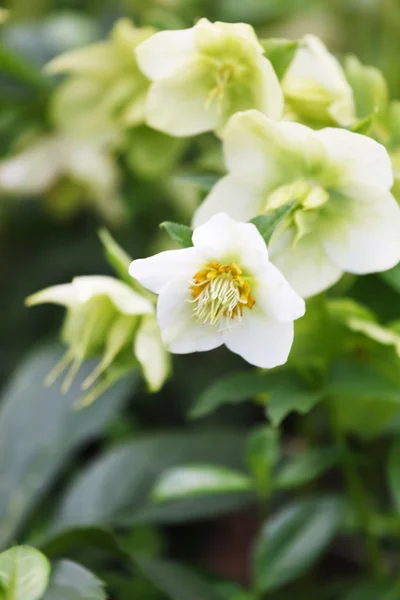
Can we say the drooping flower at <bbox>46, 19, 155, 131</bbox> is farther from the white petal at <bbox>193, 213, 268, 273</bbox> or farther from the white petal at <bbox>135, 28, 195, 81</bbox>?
the white petal at <bbox>193, 213, 268, 273</bbox>

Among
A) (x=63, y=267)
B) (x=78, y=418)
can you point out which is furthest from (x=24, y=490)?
(x=63, y=267)

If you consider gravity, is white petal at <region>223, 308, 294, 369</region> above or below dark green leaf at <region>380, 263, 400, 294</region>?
above

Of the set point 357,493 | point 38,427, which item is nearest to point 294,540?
point 357,493

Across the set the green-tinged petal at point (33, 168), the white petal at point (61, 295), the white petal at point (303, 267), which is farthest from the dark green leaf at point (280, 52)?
the green-tinged petal at point (33, 168)

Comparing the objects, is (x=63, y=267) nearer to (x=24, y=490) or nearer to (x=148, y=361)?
(x=24, y=490)

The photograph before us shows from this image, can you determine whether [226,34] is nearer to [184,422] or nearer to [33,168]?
[33,168]

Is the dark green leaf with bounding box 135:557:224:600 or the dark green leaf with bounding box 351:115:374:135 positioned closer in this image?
→ the dark green leaf with bounding box 351:115:374:135

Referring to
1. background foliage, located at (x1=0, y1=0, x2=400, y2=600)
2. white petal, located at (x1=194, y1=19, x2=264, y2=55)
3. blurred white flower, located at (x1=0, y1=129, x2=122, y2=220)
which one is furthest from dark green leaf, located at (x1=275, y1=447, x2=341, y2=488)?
blurred white flower, located at (x1=0, y1=129, x2=122, y2=220)
